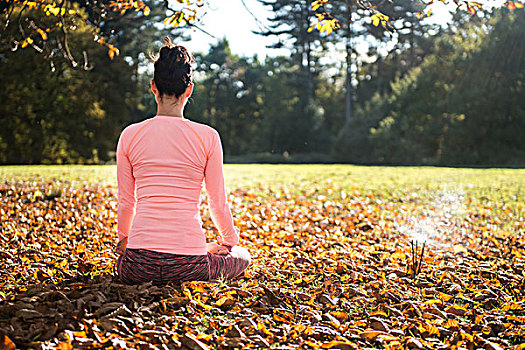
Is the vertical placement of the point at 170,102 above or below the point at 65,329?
above

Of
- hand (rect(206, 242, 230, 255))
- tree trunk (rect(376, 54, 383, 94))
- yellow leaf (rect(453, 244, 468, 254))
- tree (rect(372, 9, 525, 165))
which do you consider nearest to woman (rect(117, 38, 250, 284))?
hand (rect(206, 242, 230, 255))

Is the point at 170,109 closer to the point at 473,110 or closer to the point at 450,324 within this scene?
the point at 450,324

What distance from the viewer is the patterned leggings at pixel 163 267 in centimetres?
289

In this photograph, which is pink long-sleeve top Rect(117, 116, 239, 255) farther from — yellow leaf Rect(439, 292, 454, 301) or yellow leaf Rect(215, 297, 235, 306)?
yellow leaf Rect(439, 292, 454, 301)

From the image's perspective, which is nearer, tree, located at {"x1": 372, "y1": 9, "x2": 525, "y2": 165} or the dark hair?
the dark hair

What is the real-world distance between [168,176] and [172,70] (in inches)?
24.2

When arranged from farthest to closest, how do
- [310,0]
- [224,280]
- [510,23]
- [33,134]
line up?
[510,23], [33,134], [310,0], [224,280]

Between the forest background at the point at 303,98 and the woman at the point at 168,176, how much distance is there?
292 centimetres

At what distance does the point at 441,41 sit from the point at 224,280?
28.2m

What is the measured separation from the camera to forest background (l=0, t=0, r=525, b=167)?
17703 mm

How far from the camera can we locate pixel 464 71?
25.1 metres

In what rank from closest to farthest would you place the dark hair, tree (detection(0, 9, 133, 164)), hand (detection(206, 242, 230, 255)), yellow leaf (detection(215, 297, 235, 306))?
the dark hair < yellow leaf (detection(215, 297, 235, 306)) < hand (detection(206, 242, 230, 255)) < tree (detection(0, 9, 133, 164))

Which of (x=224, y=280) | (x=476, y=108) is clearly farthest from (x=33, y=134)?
(x=476, y=108)

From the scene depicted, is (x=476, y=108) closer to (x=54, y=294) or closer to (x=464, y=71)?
(x=464, y=71)
